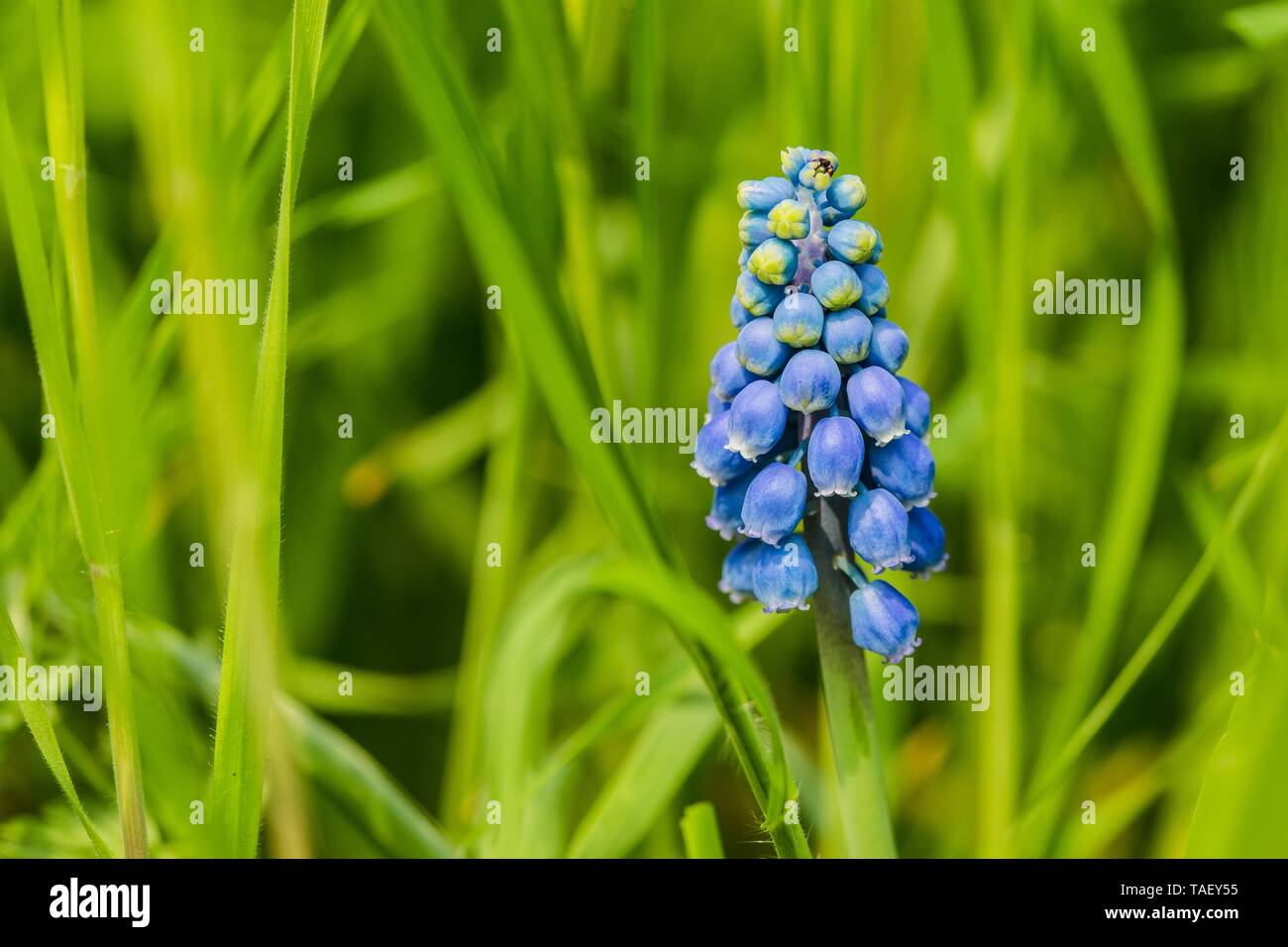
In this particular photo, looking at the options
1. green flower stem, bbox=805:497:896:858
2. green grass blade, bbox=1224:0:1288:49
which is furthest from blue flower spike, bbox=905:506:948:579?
green grass blade, bbox=1224:0:1288:49

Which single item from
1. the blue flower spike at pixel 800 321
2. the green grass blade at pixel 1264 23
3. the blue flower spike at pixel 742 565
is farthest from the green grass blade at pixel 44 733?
the green grass blade at pixel 1264 23

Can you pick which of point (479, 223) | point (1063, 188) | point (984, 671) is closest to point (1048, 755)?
point (984, 671)

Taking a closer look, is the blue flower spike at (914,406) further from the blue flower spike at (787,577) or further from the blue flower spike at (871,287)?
the blue flower spike at (787,577)

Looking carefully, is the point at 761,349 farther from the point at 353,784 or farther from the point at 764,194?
the point at 353,784

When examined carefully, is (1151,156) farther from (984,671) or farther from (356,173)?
(356,173)

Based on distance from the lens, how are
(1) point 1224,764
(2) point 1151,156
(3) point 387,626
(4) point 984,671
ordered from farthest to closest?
(3) point 387,626
(4) point 984,671
(2) point 1151,156
(1) point 1224,764

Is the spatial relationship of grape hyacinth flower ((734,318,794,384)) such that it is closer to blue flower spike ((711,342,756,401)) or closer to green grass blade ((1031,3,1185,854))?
blue flower spike ((711,342,756,401))
